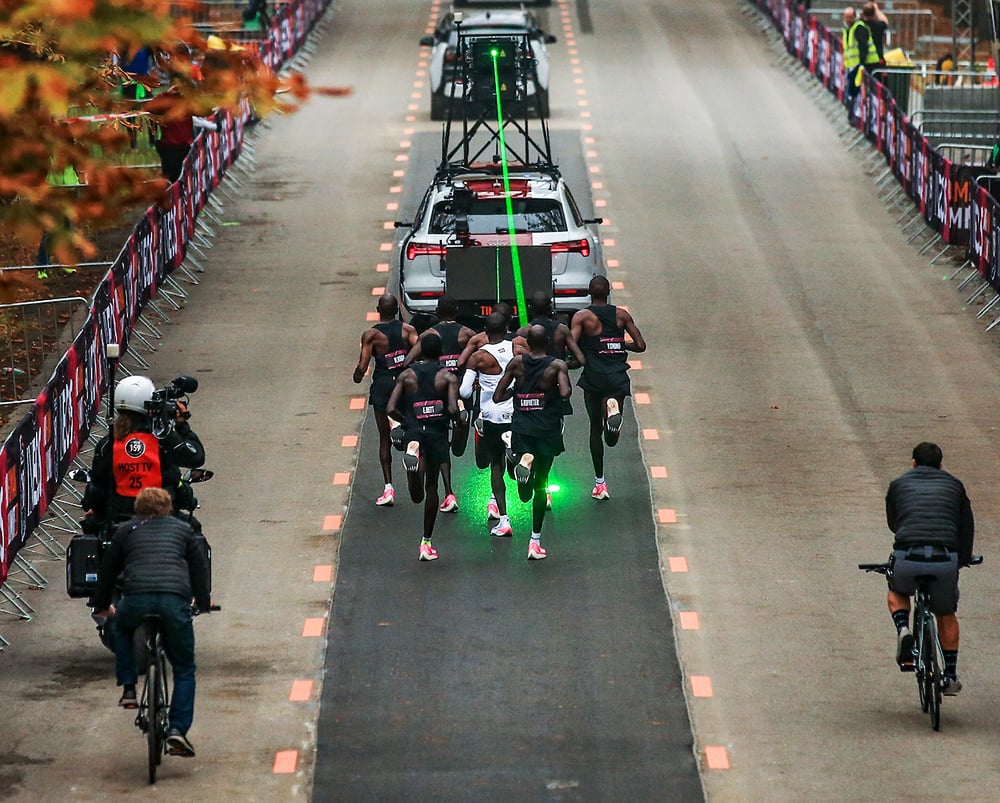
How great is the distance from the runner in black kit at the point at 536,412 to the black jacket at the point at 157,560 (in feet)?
13.6

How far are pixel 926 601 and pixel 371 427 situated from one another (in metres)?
8.35

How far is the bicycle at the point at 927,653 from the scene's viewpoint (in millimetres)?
12047

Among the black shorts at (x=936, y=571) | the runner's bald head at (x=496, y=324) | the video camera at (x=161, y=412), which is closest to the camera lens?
the black shorts at (x=936, y=571)

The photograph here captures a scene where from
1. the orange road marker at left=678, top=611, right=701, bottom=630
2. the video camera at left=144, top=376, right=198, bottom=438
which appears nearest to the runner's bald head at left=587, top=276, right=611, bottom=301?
the orange road marker at left=678, top=611, right=701, bottom=630

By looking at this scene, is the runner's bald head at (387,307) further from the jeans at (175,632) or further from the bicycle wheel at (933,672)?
the bicycle wheel at (933,672)

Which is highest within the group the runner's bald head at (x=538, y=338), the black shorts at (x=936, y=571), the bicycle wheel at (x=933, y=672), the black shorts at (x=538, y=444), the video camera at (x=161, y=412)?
the video camera at (x=161, y=412)

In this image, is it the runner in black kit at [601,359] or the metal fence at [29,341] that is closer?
the runner in black kit at [601,359]

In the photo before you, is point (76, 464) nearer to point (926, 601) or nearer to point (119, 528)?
point (119, 528)

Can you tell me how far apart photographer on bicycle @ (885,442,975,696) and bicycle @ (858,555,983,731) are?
0.13 ft

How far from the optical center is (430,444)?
15.4m

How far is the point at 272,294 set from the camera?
25.1 metres

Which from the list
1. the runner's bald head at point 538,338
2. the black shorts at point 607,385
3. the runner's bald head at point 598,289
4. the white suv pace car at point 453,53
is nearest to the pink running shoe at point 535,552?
the runner's bald head at point 538,338

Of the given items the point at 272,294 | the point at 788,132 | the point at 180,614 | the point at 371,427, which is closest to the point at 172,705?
the point at 180,614

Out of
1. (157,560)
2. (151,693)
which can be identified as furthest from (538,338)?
(151,693)
